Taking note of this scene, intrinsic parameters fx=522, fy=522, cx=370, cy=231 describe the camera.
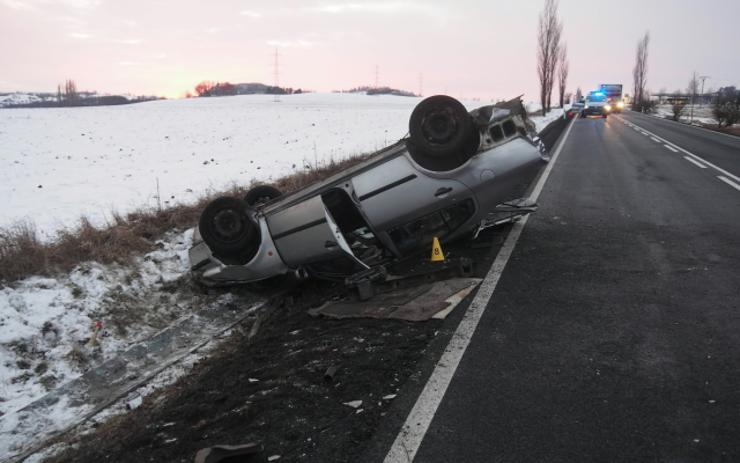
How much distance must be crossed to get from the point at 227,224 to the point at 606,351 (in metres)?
3.94

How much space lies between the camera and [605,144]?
19.2 m

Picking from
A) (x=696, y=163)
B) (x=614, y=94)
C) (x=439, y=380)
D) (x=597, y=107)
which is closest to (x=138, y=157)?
(x=696, y=163)

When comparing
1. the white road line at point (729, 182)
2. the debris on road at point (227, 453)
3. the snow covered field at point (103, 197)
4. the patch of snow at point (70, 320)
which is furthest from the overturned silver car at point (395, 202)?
the white road line at point (729, 182)

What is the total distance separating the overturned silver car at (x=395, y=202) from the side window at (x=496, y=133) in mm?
11

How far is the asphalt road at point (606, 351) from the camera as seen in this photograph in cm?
279

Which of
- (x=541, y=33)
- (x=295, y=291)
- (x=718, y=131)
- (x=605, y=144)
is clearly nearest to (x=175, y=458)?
(x=295, y=291)

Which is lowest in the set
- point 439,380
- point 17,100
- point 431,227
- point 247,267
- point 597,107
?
point 439,380

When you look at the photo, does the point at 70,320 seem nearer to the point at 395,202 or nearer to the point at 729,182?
the point at 395,202

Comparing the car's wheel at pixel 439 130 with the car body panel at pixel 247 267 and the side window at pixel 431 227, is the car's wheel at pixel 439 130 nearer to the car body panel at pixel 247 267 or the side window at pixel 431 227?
the side window at pixel 431 227

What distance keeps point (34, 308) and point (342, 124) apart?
98.5 feet

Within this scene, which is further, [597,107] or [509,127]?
[597,107]

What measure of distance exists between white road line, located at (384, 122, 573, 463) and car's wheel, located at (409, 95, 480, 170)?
1.32m

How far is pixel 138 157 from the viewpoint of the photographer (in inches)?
785

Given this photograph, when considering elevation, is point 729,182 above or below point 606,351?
above
